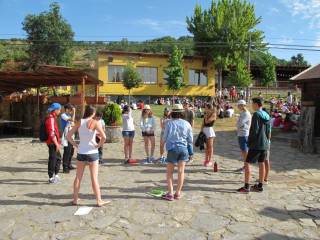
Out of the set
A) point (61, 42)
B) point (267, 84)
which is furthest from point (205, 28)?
point (61, 42)

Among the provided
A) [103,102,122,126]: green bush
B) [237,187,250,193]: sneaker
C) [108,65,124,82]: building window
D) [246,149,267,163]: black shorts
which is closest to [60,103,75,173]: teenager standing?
[237,187,250,193]: sneaker

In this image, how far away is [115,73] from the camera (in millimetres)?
40969

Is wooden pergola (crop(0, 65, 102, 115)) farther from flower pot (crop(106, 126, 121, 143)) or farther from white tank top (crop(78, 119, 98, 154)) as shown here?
white tank top (crop(78, 119, 98, 154))

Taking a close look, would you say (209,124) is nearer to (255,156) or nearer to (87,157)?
(255,156)

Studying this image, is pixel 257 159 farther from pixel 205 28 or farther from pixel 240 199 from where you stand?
pixel 205 28

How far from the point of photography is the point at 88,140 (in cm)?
620

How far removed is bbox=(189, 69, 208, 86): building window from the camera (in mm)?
45375

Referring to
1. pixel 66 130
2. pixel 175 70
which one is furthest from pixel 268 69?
pixel 66 130

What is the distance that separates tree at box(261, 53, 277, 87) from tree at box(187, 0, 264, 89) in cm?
274

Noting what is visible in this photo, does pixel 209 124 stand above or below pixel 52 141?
above

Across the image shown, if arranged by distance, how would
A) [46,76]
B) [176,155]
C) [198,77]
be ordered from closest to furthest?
1. [176,155]
2. [46,76]
3. [198,77]

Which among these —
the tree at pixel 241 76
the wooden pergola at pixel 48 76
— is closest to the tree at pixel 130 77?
the tree at pixel 241 76

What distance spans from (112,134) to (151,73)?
2864cm

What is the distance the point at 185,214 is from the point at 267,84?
4422cm
